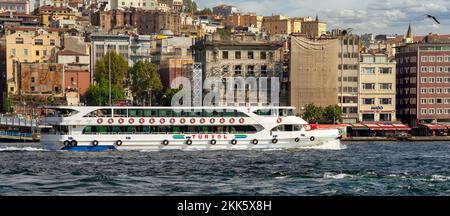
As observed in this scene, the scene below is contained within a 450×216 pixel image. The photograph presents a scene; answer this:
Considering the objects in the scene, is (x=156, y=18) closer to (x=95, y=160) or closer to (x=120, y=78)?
(x=120, y=78)

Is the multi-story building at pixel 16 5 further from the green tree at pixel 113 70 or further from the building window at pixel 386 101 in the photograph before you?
the building window at pixel 386 101

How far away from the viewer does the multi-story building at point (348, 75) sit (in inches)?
3443

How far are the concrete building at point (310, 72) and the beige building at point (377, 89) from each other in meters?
4.08

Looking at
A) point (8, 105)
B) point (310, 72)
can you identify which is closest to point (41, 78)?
point (8, 105)

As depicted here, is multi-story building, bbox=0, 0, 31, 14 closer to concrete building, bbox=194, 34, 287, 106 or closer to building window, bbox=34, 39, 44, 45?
building window, bbox=34, 39, 44, 45

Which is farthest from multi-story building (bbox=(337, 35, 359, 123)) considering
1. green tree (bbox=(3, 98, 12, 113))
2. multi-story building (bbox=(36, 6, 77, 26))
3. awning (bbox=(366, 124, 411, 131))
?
A: multi-story building (bbox=(36, 6, 77, 26))

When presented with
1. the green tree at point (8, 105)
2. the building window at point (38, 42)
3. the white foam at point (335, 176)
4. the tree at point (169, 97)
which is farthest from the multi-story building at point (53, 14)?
the white foam at point (335, 176)

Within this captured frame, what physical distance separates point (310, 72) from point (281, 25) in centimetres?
7295

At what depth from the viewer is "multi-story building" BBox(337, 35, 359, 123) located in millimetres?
87456

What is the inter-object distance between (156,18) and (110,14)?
7.19 meters

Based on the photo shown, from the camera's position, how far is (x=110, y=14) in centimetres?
13850

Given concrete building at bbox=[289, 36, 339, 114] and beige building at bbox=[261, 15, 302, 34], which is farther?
beige building at bbox=[261, 15, 302, 34]

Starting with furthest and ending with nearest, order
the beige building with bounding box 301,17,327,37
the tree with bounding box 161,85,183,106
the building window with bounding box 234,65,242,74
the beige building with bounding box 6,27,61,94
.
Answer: the beige building with bounding box 301,17,327,37 → the beige building with bounding box 6,27,61,94 → the building window with bounding box 234,65,242,74 → the tree with bounding box 161,85,183,106

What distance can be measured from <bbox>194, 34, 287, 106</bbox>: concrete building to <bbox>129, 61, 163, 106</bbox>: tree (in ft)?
17.7
